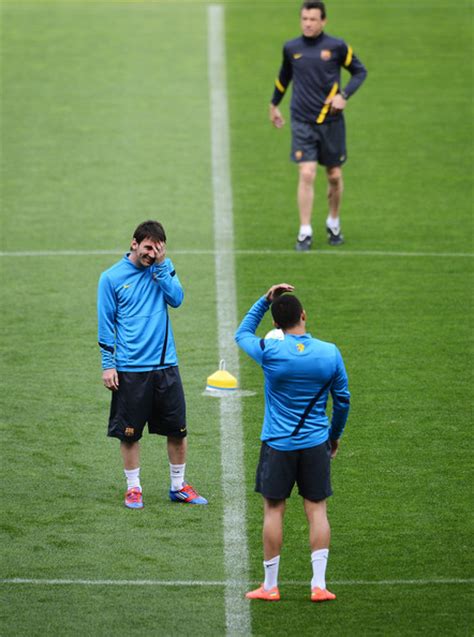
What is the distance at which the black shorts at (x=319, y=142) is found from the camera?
1536 cm

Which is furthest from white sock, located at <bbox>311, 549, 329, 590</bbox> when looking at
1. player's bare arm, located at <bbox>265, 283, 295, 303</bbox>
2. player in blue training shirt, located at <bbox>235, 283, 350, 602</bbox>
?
player's bare arm, located at <bbox>265, 283, 295, 303</bbox>

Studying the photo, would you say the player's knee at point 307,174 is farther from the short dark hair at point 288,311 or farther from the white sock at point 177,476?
the short dark hair at point 288,311

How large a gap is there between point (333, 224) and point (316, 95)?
55.4 inches

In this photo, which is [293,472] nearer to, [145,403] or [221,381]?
[145,403]

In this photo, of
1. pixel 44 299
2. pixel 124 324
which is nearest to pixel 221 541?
pixel 124 324

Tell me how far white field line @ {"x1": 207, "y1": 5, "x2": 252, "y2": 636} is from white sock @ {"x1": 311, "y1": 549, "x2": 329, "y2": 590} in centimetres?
41

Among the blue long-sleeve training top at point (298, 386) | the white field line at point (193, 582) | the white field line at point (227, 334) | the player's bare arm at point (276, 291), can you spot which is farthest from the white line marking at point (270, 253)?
the blue long-sleeve training top at point (298, 386)

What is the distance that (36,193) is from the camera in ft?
58.4

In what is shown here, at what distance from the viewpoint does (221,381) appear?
1211cm

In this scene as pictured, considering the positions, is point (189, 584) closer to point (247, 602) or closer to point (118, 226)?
point (247, 602)

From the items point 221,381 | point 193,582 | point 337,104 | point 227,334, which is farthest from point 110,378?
point 337,104

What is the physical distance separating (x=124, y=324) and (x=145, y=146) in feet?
32.4

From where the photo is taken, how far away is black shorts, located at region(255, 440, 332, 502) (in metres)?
8.45

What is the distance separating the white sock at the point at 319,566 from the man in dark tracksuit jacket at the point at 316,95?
23.9ft
